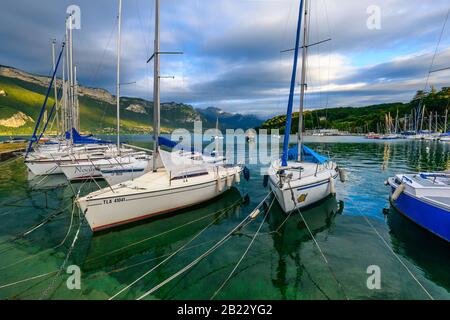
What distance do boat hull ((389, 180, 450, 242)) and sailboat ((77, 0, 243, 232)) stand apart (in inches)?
380

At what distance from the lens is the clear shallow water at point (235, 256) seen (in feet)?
22.2

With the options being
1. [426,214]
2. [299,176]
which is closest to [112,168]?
[299,176]

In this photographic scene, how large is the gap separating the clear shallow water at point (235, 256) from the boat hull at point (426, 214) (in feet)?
1.36

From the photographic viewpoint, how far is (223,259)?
847cm

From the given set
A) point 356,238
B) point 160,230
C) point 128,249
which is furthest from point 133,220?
point 356,238

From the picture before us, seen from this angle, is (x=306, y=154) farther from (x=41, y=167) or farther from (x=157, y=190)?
(x=41, y=167)

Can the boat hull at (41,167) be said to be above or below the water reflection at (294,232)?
above

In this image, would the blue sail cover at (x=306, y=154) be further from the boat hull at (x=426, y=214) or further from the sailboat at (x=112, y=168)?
the sailboat at (x=112, y=168)

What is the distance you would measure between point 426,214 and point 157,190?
39.6 ft

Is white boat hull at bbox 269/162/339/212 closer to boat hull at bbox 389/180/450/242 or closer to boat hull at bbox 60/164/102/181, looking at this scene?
boat hull at bbox 389/180/450/242

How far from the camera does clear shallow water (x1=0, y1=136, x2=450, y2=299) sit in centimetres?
678

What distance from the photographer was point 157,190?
11.3m

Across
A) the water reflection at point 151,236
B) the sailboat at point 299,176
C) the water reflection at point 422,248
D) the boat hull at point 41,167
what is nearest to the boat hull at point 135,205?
the water reflection at point 151,236
